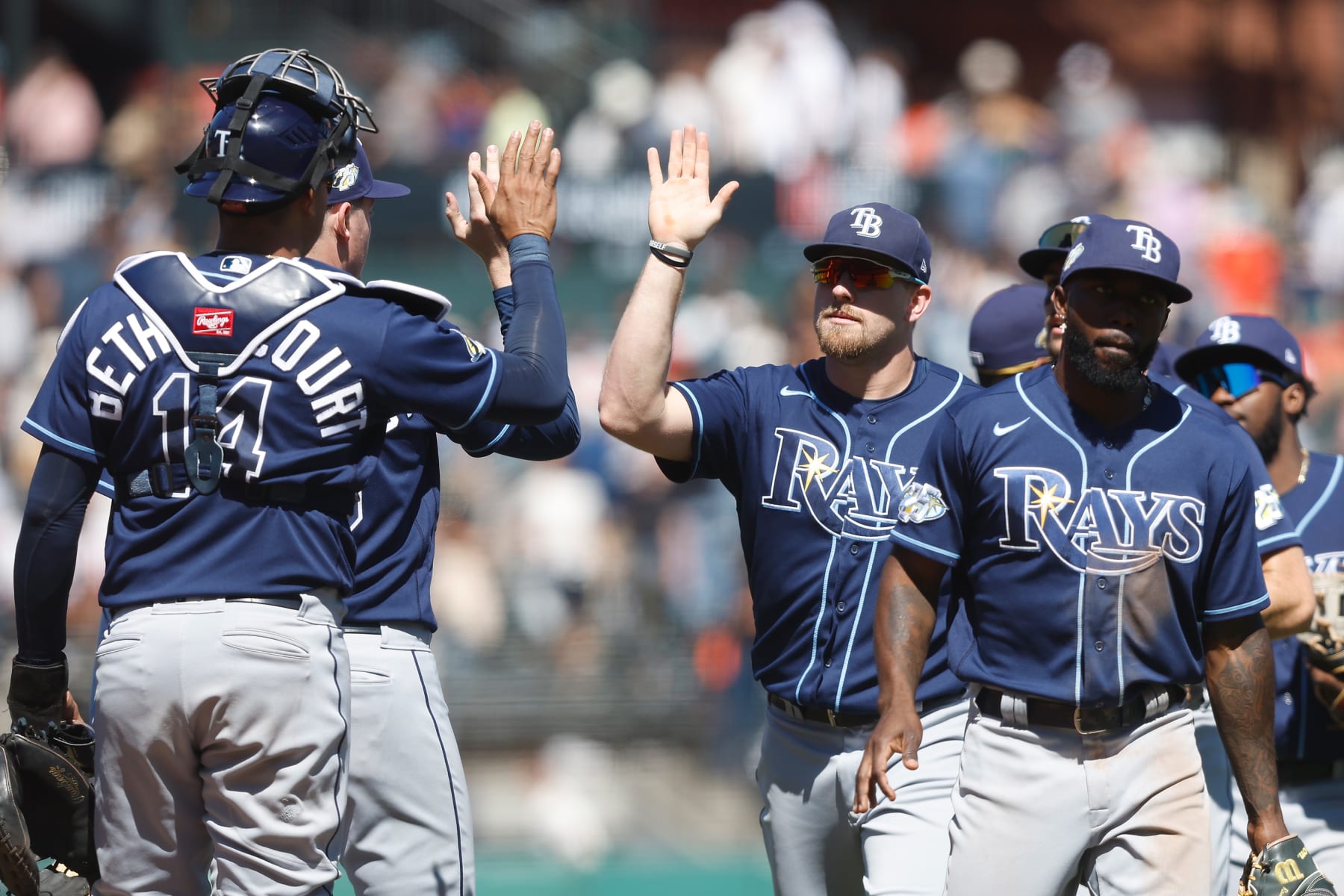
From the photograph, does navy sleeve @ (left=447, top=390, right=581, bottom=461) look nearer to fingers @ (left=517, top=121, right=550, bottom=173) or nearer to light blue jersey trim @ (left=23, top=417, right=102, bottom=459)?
fingers @ (left=517, top=121, right=550, bottom=173)

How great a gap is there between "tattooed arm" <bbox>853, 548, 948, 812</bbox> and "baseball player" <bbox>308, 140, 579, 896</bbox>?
88 cm

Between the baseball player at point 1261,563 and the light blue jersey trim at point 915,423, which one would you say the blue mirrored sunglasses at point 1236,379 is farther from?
the light blue jersey trim at point 915,423

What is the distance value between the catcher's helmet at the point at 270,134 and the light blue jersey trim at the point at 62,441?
0.55 meters

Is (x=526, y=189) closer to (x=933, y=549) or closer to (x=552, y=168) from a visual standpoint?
(x=552, y=168)

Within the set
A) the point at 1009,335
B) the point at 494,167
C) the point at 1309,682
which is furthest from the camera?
the point at 1009,335

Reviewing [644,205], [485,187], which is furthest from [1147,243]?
[644,205]

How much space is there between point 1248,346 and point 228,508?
10.4ft

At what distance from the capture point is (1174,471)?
11.4ft

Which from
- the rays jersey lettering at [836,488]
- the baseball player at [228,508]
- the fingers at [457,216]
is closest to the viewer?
the baseball player at [228,508]

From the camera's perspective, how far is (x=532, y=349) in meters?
3.24

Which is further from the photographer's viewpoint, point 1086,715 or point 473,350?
point 1086,715

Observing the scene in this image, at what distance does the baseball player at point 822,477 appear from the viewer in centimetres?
392

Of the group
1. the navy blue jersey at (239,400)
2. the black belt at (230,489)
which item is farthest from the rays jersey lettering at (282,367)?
the black belt at (230,489)

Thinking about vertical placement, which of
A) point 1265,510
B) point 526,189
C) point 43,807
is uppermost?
point 526,189
